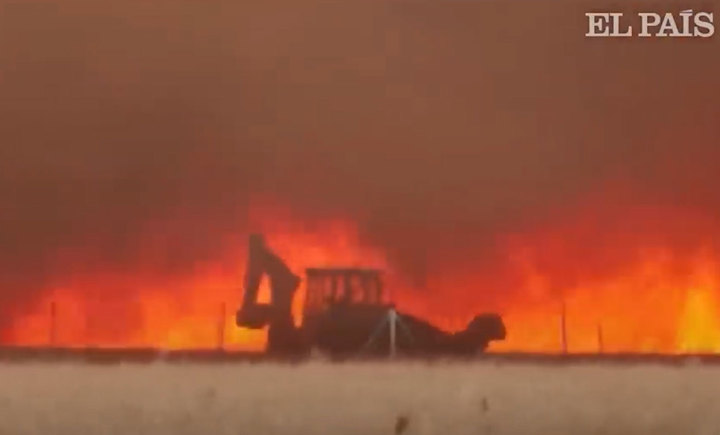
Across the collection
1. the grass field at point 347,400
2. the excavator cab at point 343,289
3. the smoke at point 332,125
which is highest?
the smoke at point 332,125

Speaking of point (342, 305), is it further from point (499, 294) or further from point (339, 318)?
point (499, 294)

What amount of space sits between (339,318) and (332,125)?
0.14m

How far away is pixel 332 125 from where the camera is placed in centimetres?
69

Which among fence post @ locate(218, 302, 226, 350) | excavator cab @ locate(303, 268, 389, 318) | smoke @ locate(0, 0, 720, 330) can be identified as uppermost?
smoke @ locate(0, 0, 720, 330)

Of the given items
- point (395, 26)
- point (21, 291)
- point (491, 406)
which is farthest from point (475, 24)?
point (21, 291)

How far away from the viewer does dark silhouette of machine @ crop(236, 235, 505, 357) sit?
0.67 metres

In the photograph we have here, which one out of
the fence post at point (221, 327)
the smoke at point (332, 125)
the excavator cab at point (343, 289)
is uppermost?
the smoke at point (332, 125)

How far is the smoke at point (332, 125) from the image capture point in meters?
0.69

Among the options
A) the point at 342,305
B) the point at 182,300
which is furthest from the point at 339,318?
the point at 182,300

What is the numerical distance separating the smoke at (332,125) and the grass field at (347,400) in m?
0.08

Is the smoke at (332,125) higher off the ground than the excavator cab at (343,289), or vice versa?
the smoke at (332,125)

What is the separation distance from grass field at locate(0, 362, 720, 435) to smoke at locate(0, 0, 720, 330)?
8 cm

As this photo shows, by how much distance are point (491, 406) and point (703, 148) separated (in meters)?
0.25

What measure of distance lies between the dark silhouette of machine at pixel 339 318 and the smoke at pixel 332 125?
0.10 feet
